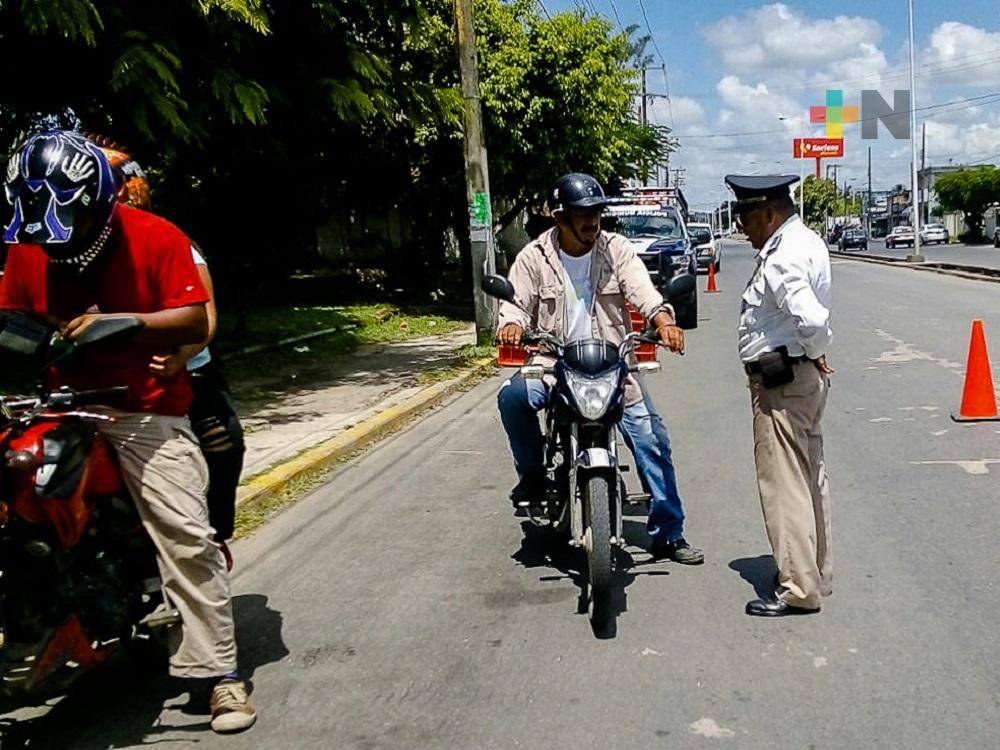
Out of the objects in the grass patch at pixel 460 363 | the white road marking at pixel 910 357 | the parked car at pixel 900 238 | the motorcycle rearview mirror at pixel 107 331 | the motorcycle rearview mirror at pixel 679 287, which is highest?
the motorcycle rearview mirror at pixel 107 331

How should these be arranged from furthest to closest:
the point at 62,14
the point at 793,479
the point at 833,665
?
the point at 62,14, the point at 793,479, the point at 833,665

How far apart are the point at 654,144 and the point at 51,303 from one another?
31.1 metres

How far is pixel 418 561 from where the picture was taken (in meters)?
5.81

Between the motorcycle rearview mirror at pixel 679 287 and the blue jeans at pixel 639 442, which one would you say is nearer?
the motorcycle rearview mirror at pixel 679 287

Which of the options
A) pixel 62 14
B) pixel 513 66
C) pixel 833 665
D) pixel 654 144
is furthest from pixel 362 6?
pixel 654 144

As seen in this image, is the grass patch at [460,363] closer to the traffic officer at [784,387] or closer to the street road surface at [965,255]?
the traffic officer at [784,387]

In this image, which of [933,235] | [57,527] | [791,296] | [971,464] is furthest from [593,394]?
[933,235]

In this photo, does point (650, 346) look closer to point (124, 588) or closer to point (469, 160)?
point (124, 588)

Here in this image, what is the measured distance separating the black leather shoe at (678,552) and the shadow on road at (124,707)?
197cm

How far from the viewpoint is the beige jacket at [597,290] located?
211 inches

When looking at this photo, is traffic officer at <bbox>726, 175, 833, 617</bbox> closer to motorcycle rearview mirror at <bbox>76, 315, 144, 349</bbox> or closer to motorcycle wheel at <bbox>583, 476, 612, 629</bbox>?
motorcycle wheel at <bbox>583, 476, 612, 629</bbox>

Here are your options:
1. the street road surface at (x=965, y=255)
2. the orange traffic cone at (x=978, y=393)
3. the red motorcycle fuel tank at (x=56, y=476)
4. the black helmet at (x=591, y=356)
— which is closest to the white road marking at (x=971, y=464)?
the orange traffic cone at (x=978, y=393)

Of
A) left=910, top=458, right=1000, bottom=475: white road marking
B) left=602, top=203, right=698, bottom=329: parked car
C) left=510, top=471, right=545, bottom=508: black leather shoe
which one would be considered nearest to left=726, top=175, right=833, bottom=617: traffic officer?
left=510, top=471, right=545, bottom=508: black leather shoe

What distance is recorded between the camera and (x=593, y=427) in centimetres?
488
